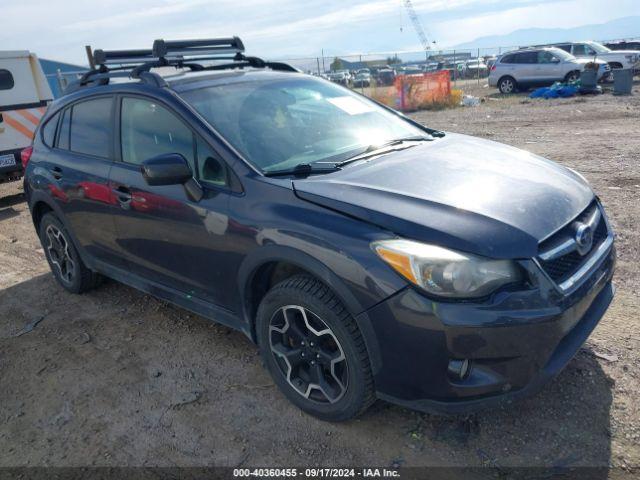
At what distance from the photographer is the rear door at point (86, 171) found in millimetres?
3766

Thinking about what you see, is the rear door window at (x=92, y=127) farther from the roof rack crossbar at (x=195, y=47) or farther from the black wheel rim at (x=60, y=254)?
the black wheel rim at (x=60, y=254)

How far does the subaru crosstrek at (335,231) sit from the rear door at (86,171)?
19 millimetres

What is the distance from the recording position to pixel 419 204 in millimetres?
2477

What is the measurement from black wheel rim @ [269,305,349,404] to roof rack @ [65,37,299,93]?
6.68 feet

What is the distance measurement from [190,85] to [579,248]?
2.44m

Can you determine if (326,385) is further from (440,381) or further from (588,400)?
(588,400)

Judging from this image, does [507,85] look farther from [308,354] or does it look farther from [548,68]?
[308,354]

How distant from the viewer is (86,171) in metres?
3.89

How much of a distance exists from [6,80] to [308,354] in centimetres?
854

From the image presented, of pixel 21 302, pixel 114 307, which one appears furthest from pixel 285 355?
pixel 21 302

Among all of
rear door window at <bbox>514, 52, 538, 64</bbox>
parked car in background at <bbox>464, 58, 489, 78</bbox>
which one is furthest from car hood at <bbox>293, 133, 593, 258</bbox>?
parked car in background at <bbox>464, 58, 489, 78</bbox>

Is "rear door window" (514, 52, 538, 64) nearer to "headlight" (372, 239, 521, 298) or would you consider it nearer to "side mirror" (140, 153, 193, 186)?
"side mirror" (140, 153, 193, 186)

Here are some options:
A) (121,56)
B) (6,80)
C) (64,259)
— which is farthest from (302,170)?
(6,80)

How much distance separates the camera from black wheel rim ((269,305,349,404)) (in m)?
2.65
